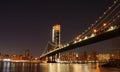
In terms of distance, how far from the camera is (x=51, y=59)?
323 ft

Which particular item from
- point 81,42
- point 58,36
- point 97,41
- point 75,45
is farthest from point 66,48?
point 58,36

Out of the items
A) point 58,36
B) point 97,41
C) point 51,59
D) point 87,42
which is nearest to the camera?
point 97,41

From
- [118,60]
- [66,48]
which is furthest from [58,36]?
[118,60]

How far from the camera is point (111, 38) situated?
135ft

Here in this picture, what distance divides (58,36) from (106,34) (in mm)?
75180

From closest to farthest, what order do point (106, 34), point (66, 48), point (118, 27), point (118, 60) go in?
point (118, 27) < point (106, 34) < point (118, 60) < point (66, 48)

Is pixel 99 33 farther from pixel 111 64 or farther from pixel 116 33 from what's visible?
pixel 111 64

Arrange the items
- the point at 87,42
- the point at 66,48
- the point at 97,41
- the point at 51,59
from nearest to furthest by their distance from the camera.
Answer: the point at 97,41, the point at 87,42, the point at 66,48, the point at 51,59

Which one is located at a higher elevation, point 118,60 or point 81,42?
point 81,42

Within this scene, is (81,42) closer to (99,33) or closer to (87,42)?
(87,42)

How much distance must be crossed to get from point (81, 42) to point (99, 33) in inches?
342

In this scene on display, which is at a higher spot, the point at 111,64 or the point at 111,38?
the point at 111,38

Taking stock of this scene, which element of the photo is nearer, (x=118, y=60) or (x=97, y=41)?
(x=97, y=41)

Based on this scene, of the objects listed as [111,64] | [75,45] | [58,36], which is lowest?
[111,64]
